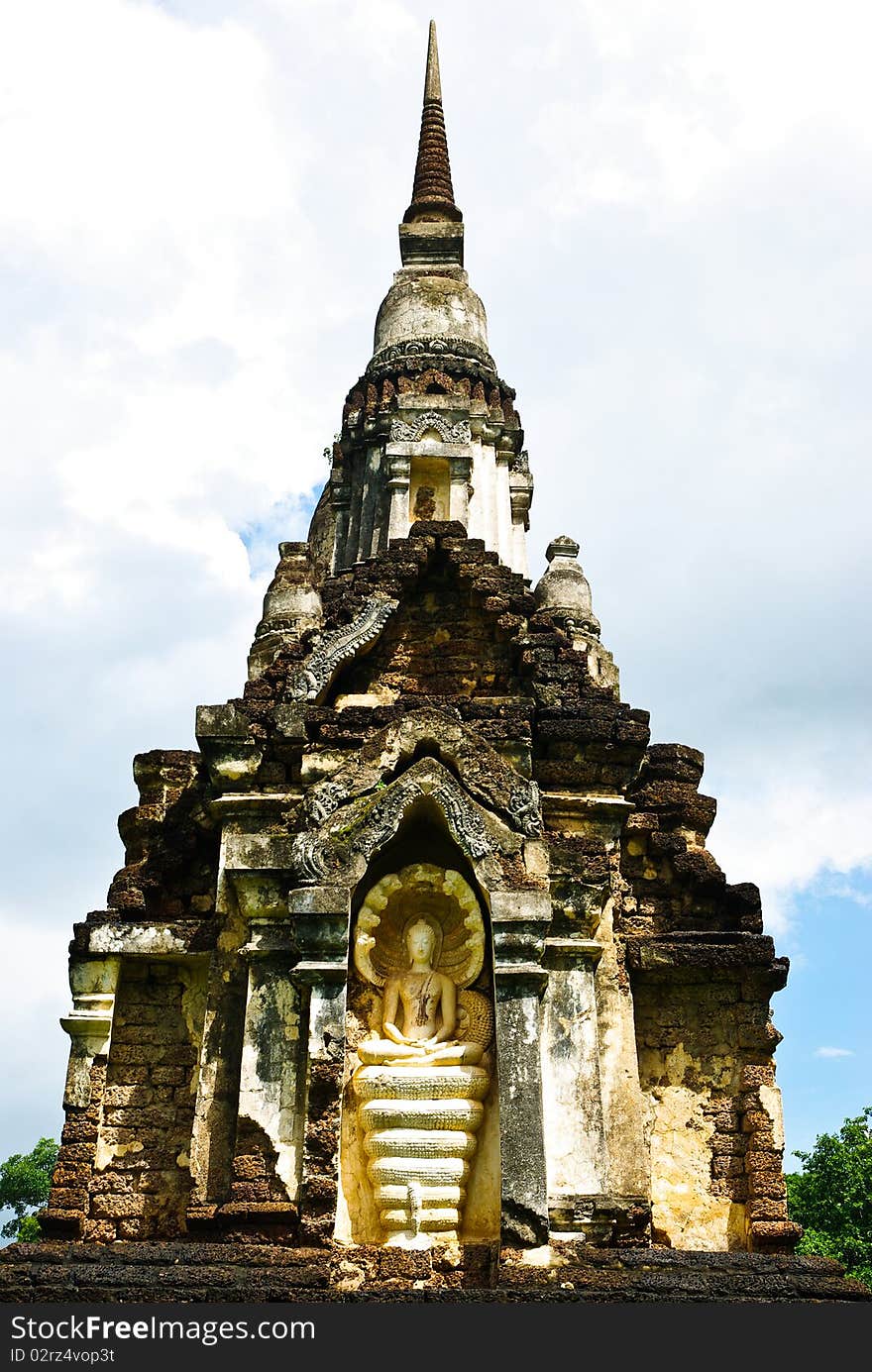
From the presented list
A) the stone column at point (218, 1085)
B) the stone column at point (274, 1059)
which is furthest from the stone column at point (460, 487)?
the stone column at point (274, 1059)

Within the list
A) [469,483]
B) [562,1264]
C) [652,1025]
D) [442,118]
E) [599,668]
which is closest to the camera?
[562,1264]

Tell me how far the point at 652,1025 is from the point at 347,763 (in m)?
2.98

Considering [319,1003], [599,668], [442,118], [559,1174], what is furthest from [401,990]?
[442,118]

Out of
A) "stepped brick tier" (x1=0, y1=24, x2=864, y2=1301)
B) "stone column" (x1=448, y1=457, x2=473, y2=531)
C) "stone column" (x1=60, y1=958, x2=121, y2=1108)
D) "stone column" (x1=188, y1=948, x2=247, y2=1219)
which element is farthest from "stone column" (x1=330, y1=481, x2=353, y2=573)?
"stone column" (x1=188, y1=948, x2=247, y2=1219)

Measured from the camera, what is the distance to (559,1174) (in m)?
8.45

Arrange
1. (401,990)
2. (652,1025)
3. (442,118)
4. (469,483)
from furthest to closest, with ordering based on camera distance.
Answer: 1. (442,118)
2. (469,483)
3. (652,1025)
4. (401,990)

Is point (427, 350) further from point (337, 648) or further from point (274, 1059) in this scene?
point (274, 1059)

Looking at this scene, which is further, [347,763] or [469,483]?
[469,483]

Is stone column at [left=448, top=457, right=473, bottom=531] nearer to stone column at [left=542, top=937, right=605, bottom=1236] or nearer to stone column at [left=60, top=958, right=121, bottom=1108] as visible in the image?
stone column at [left=60, top=958, right=121, bottom=1108]

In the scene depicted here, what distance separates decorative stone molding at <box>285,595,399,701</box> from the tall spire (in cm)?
1971

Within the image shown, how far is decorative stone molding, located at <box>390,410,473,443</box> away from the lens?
2347cm

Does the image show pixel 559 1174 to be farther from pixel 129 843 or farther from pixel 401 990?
pixel 129 843

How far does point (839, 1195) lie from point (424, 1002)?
87.8 feet

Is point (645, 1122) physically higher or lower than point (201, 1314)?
higher
